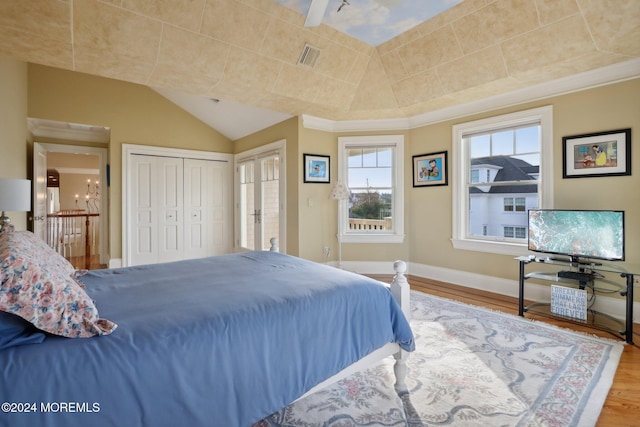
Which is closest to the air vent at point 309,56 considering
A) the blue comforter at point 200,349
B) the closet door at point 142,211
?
the blue comforter at point 200,349

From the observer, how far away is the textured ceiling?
8.80ft

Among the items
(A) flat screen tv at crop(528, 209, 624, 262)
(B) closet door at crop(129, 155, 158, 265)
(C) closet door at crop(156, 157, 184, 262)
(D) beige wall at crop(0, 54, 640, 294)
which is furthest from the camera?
(C) closet door at crop(156, 157, 184, 262)

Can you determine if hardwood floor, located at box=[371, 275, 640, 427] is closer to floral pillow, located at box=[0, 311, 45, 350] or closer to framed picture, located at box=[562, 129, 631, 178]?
framed picture, located at box=[562, 129, 631, 178]

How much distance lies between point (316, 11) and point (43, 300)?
270 centimetres

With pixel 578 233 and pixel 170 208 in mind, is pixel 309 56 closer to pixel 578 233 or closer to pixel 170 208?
pixel 578 233

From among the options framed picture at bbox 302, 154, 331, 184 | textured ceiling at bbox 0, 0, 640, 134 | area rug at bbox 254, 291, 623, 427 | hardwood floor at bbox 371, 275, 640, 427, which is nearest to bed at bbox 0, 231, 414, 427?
area rug at bbox 254, 291, 623, 427

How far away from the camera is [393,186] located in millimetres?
5047

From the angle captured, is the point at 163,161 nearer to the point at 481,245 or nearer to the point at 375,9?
the point at 375,9

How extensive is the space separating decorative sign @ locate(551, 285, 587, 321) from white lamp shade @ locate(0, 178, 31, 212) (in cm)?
446

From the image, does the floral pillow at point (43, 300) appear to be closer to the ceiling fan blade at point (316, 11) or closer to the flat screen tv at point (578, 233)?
the ceiling fan blade at point (316, 11)

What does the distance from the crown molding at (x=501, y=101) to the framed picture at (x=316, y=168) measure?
1.55 feet

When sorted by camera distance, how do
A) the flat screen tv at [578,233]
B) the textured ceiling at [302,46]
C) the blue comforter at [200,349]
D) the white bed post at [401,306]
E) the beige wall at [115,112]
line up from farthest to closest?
1. the beige wall at [115,112]
2. the flat screen tv at [578,233]
3. the textured ceiling at [302,46]
4. the white bed post at [401,306]
5. the blue comforter at [200,349]

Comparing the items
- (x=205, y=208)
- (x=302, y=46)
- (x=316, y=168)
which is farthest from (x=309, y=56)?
(x=205, y=208)

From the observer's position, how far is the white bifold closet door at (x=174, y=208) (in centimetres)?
552
